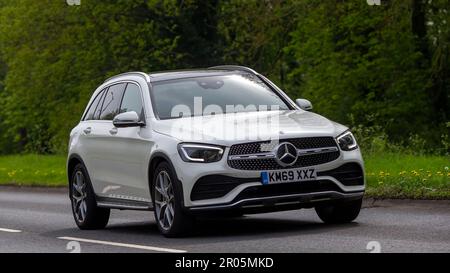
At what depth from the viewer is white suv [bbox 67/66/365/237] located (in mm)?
11992

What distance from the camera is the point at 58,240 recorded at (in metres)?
13.5

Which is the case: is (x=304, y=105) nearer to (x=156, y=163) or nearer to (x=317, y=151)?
(x=317, y=151)

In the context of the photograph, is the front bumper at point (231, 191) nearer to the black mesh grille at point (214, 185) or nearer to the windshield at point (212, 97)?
the black mesh grille at point (214, 185)

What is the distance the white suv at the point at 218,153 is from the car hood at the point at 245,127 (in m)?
0.01

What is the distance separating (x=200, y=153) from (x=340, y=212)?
202cm

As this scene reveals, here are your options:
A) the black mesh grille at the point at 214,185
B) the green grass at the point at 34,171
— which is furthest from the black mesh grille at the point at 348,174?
the green grass at the point at 34,171

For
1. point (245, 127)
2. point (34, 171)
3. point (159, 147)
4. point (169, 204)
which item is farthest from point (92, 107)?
point (34, 171)

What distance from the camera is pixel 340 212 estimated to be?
13.2m

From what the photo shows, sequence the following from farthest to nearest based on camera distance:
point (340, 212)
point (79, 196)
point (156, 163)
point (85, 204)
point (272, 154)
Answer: point (79, 196) → point (85, 204) → point (340, 212) → point (156, 163) → point (272, 154)

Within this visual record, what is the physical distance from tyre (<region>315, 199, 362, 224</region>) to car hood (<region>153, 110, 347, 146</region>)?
92 cm

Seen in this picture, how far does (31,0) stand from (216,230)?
114ft

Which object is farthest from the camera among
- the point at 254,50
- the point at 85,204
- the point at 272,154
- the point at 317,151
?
the point at 254,50
